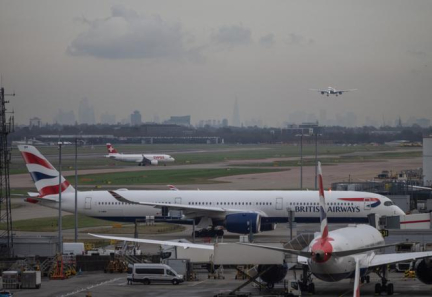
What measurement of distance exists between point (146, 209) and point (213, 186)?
49.7 meters

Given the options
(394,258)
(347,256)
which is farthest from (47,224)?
(347,256)

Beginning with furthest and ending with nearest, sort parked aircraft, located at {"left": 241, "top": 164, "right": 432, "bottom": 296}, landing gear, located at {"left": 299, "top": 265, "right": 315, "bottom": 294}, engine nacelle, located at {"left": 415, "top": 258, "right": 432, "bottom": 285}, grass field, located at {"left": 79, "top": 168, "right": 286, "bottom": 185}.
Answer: grass field, located at {"left": 79, "top": 168, "right": 286, "bottom": 185}, landing gear, located at {"left": 299, "top": 265, "right": 315, "bottom": 294}, engine nacelle, located at {"left": 415, "top": 258, "right": 432, "bottom": 285}, parked aircraft, located at {"left": 241, "top": 164, "right": 432, "bottom": 296}

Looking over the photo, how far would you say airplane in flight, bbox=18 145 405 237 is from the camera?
7175 cm

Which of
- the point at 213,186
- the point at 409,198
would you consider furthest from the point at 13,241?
the point at 213,186

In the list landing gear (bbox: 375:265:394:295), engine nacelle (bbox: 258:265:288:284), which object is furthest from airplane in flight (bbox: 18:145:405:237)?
landing gear (bbox: 375:265:394:295)

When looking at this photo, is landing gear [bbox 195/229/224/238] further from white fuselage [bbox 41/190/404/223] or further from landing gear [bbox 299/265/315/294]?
landing gear [bbox 299/265/315/294]

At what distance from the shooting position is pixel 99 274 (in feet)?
182

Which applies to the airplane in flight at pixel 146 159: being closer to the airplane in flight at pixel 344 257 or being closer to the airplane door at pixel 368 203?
the airplane door at pixel 368 203

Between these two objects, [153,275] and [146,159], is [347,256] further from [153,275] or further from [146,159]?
[146,159]

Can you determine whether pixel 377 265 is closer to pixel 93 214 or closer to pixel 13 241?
pixel 13 241

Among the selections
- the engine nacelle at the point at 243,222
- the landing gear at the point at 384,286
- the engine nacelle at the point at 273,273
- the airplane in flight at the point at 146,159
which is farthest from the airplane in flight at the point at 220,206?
the airplane in flight at the point at 146,159

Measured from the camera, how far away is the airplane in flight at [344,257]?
3969 centimetres

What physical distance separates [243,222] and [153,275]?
20873 mm

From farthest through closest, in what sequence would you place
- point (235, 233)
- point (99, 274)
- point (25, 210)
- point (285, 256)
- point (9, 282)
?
point (25, 210), point (235, 233), point (99, 274), point (9, 282), point (285, 256)
